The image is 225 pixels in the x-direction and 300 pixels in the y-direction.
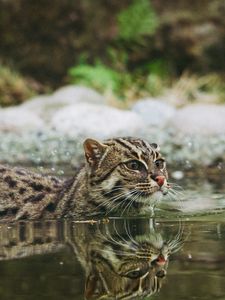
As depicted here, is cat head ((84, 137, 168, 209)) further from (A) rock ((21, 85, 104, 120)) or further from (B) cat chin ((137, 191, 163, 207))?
(A) rock ((21, 85, 104, 120))

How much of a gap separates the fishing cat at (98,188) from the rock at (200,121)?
363 inches

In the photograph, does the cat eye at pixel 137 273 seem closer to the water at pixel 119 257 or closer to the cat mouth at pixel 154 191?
the water at pixel 119 257

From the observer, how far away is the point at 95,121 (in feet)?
66.6

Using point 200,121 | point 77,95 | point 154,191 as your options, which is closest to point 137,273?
point 154,191

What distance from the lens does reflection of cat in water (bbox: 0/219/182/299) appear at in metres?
7.37

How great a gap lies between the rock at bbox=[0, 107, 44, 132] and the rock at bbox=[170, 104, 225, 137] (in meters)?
2.60

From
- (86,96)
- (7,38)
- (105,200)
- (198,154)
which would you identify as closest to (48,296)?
(105,200)

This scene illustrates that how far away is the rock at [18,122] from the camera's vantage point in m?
20.5

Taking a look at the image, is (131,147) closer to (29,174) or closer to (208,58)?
→ (29,174)

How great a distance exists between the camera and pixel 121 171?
10641 mm

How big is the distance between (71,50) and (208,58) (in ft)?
10.1

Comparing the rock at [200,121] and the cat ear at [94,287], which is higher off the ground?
the rock at [200,121]

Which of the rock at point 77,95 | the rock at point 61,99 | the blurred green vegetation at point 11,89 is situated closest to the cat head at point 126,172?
the rock at point 61,99

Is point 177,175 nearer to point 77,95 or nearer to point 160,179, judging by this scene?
point 160,179
